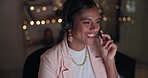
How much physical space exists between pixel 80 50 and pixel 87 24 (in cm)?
13

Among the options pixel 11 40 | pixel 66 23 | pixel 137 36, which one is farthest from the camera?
pixel 137 36

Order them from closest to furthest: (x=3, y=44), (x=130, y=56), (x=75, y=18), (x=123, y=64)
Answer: (x=75, y=18)
(x=123, y=64)
(x=3, y=44)
(x=130, y=56)

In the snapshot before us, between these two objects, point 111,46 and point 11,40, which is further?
point 11,40

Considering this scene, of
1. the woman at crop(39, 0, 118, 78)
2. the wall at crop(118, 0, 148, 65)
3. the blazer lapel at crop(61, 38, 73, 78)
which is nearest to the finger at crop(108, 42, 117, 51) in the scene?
the woman at crop(39, 0, 118, 78)

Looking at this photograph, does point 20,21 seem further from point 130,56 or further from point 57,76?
point 130,56

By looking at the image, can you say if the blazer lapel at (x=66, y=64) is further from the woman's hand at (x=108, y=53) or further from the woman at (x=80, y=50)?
the woman's hand at (x=108, y=53)

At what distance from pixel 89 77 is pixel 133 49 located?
2.38 feet

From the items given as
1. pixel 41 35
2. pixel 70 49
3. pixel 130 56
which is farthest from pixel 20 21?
pixel 130 56

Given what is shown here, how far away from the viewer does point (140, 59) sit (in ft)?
5.37

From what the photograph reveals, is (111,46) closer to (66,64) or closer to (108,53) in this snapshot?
(108,53)

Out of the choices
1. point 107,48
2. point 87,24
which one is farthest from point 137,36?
point 87,24

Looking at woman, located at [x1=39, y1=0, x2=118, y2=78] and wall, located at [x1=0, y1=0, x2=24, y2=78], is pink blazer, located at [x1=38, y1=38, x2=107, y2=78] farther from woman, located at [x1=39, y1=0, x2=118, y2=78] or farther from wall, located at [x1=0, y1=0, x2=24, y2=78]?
wall, located at [x1=0, y1=0, x2=24, y2=78]

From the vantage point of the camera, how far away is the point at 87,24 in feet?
2.97

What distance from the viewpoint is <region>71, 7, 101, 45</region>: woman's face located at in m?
0.90
